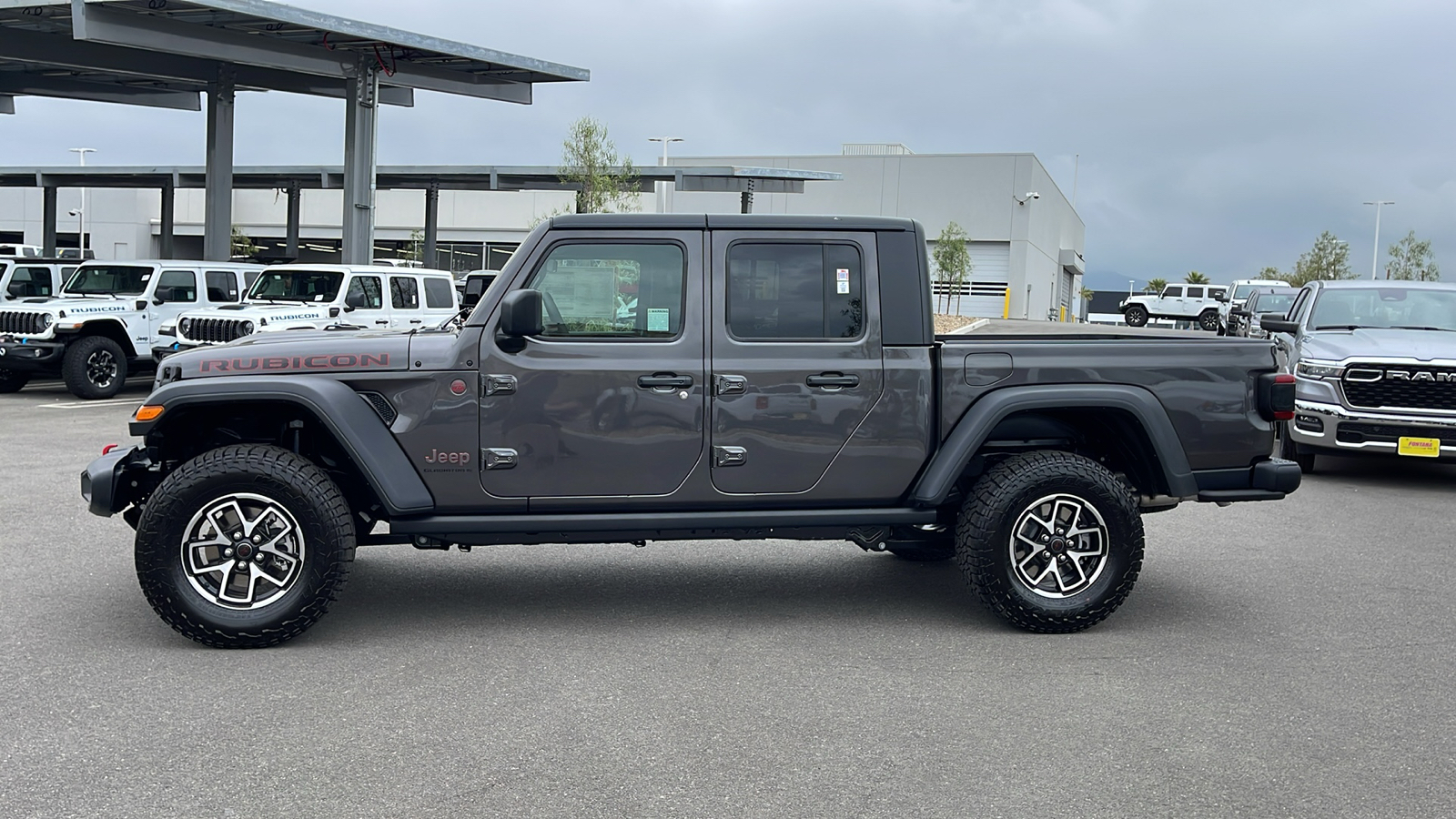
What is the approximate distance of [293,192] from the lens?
5078 cm

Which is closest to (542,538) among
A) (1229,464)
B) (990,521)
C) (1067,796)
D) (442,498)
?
(442,498)

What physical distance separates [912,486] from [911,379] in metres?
0.52

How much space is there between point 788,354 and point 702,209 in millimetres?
71205

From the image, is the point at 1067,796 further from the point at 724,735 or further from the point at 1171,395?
the point at 1171,395

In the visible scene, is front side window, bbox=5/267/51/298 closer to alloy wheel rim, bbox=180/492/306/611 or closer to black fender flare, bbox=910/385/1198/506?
alloy wheel rim, bbox=180/492/306/611

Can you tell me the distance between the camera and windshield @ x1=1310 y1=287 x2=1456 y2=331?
12.5 metres

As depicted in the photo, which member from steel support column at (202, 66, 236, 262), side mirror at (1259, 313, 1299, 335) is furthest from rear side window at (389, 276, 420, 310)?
steel support column at (202, 66, 236, 262)

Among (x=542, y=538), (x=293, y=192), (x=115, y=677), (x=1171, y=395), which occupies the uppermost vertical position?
(x=293, y=192)

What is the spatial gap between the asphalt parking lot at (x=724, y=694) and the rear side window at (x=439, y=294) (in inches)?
407

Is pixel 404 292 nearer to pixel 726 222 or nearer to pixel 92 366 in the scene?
Result: pixel 92 366

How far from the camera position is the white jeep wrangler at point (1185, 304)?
5209 centimetres

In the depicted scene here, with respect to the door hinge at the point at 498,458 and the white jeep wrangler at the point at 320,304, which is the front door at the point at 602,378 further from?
the white jeep wrangler at the point at 320,304

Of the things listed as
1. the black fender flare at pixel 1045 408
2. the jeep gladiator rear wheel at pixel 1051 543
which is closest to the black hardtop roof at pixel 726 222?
the black fender flare at pixel 1045 408

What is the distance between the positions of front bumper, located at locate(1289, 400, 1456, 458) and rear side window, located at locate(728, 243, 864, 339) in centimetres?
623
